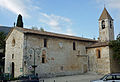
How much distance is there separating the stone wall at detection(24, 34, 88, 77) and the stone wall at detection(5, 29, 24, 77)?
1187 millimetres

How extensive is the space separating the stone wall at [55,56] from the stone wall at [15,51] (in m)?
1.19

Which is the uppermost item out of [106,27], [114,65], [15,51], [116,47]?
[106,27]

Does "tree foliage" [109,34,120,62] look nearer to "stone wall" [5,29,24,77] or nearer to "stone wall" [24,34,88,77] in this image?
"stone wall" [24,34,88,77]

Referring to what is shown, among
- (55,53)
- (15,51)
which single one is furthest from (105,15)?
(15,51)

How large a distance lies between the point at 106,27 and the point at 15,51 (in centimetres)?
1996

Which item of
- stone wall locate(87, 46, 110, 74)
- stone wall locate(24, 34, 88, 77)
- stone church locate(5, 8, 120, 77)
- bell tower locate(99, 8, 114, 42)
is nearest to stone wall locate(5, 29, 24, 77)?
stone church locate(5, 8, 120, 77)

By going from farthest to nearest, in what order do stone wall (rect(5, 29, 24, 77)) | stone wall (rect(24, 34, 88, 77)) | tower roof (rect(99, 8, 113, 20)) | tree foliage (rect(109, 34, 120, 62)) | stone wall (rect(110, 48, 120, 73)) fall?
tower roof (rect(99, 8, 113, 20))
stone wall (rect(110, 48, 120, 73))
tree foliage (rect(109, 34, 120, 62))
stone wall (rect(5, 29, 24, 77))
stone wall (rect(24, 34, 88, 77))

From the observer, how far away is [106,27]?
111ft

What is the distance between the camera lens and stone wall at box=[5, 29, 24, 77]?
25.4m

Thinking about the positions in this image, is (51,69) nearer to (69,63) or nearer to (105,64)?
(69,63)

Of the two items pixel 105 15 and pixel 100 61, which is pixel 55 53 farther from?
pixel 105 15

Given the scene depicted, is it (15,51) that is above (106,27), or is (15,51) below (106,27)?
below

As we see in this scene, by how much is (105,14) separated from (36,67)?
1984cm

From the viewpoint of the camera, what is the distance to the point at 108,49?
28438 millimetres
